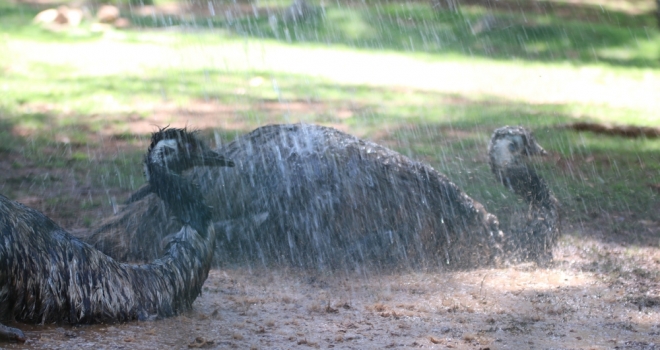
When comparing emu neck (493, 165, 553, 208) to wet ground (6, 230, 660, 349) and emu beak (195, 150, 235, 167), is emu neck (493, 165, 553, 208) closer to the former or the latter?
wet ground (6, 230, 660, 349)

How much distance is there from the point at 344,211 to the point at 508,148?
4.78 feet

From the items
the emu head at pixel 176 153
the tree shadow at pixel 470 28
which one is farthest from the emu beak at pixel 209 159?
the tree shadow at pixel 470 28

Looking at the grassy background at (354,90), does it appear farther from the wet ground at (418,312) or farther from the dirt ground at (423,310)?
the wet ground at (418,312)

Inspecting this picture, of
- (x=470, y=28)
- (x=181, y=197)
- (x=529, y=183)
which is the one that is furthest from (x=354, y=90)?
(x=181, y=197)

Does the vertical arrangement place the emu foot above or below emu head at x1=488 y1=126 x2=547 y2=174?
below

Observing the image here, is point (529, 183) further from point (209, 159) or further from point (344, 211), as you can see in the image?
point (209, 159)

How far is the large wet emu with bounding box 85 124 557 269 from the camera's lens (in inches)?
236

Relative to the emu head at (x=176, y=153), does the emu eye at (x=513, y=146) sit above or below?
below

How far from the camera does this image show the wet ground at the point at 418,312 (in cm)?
402

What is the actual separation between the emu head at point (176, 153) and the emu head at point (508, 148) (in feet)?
7.59

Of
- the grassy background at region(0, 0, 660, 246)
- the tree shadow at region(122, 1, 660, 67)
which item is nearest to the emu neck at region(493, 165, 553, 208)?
the grassy background at region(0, 0, 660, 246)

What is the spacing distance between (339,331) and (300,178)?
2152 millimetres

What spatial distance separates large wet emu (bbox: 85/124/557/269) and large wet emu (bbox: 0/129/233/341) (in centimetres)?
114

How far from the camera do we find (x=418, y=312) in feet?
15.8
